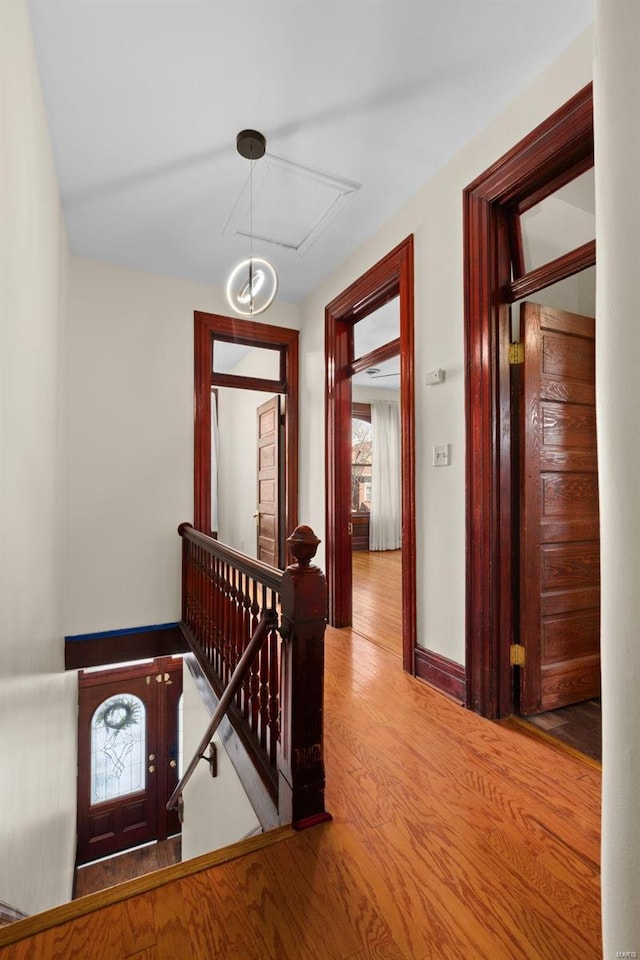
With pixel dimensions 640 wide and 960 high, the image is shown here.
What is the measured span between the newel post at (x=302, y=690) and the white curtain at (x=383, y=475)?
6.55 metres

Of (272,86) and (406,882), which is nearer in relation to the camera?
(406,882)

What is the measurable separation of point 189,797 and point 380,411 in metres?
6.20

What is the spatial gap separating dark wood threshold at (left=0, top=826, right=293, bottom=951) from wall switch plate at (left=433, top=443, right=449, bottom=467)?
1.82m

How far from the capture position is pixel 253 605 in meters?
2.12

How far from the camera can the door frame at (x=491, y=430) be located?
2.25 meters

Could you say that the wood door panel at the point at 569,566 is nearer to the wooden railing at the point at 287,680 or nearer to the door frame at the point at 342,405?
the wooden railing at the point at 287,680

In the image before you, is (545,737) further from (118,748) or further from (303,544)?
(118,748)

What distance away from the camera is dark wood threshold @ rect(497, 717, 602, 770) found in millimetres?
1911

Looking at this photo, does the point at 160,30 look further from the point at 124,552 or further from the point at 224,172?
the point at 124,552

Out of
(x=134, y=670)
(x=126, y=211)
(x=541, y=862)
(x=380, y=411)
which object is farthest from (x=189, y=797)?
(x=380, y=411)

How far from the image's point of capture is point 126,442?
3.81 metres

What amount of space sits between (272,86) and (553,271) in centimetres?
152

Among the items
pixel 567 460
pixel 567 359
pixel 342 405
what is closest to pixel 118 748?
pixel 342 405

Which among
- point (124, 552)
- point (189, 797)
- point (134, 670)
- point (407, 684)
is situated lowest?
point (189, 797)
